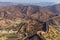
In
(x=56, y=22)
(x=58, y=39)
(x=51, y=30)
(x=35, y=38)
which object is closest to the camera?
(x=35, y=38)

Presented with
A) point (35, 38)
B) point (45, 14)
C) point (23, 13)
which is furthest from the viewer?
point (23, 13)

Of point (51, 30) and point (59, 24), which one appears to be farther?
point (59, 24)

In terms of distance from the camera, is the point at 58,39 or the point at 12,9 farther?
the point at 12,9

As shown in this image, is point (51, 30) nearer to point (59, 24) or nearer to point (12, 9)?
point (59, 24)

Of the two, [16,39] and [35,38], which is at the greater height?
[35,38]

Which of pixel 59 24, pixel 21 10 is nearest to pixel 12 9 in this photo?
pixel 21 10

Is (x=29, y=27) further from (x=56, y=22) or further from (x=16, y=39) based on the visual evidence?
(x=56, y=22)

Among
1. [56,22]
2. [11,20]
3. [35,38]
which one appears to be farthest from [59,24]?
[35,38]

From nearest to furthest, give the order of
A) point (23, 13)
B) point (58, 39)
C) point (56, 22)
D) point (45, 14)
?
1. point (58, 39)
2. point (56, 22)
3. point (45, 14)
4. point (23, 13)

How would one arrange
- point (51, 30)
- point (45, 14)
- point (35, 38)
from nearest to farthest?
point (35, 38), point (51, 30), point (45, 14)
